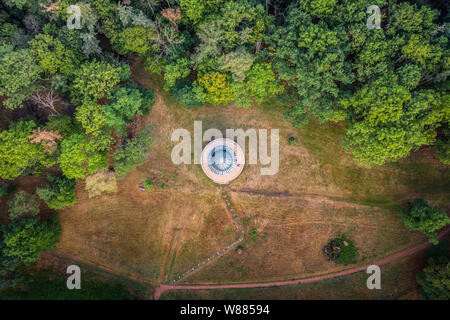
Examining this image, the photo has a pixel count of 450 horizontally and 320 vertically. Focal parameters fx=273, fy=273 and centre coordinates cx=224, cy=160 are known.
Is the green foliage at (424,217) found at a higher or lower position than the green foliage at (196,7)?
lower

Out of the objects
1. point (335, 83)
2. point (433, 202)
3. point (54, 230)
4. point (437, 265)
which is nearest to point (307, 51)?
point (335, 83)

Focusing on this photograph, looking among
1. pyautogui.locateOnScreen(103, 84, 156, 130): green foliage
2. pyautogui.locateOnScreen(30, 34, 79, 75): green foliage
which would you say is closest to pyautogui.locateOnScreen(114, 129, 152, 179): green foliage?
pyautogui.locateOnScreen(103, 84, 156, 130): green foliage

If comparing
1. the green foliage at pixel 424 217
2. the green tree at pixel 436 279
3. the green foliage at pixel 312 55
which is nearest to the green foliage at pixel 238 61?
the green foliage at pixel 312 55

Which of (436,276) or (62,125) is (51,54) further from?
(436,276)

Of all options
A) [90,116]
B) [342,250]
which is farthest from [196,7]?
[342,250]

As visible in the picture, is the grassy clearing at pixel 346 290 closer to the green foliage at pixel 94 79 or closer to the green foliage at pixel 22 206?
the green foliage at pixel 22 206

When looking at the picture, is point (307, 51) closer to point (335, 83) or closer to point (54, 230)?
point (335, 83)
